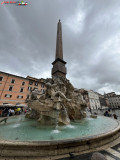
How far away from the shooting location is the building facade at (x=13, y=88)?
2013cm

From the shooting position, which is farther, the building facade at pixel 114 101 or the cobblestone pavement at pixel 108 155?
the building facade at pixel 114 101

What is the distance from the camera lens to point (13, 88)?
22.1 m

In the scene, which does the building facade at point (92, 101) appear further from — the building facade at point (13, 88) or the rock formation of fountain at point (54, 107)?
the rock formation of fountain at point (54, 107)

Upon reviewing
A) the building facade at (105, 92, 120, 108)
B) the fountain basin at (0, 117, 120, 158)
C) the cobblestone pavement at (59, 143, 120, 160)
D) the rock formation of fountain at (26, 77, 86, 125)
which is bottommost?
the cobblestone pavement at (59, 143, 120, 160)

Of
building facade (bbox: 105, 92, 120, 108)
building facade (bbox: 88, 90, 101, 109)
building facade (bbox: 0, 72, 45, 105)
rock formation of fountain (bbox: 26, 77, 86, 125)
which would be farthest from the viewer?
building facade (bbox: 105, 92, 120, 108)

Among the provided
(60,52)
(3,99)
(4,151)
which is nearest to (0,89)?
(3,99)

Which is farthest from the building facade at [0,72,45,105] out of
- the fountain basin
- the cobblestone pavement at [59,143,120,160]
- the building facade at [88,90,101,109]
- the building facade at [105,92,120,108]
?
the building facade at [105,92,120,108]

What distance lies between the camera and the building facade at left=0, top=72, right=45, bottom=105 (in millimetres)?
20130

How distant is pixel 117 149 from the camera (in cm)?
226

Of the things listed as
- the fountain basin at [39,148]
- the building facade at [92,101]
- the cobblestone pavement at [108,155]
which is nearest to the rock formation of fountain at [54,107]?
the fountain basin at [39,148]

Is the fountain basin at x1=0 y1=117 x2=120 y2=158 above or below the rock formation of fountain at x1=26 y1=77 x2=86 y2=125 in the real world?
below

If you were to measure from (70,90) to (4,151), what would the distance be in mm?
7139

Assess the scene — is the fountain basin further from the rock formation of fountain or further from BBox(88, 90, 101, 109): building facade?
BBox(88, 90, 101, 109): building facade

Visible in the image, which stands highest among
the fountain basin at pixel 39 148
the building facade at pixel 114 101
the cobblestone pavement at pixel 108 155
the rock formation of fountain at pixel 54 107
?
the building facade at pixel 114 101
